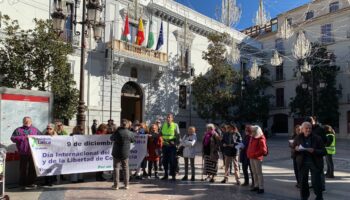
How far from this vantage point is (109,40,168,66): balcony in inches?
994

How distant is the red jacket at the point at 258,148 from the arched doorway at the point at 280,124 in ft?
115

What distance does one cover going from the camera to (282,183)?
33.8 feet

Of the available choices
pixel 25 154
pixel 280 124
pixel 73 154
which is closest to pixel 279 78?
pixel 280 124

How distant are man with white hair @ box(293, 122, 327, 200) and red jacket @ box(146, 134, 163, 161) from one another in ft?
14.8

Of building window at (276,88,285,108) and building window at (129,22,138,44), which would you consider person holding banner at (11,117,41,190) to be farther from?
building window at (276,88,285,108)

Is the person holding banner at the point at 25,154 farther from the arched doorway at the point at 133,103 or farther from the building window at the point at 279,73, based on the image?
the building window at the point at 279,73

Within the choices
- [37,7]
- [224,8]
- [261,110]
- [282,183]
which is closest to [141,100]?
[37,7]

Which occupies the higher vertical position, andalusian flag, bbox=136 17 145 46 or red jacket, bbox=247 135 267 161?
andalusian flag, bbox=136 17 145 46

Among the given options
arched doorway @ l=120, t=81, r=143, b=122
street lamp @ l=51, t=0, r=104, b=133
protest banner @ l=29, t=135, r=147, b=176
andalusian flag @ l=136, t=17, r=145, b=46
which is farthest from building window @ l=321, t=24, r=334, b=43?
protest banner @ l=29, t=135, r=147, b=176

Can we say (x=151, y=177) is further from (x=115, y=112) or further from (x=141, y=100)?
(x=141, y=100)

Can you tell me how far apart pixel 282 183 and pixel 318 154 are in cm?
319

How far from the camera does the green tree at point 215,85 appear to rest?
30.2 metres

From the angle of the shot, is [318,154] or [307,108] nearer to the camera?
[318,154]

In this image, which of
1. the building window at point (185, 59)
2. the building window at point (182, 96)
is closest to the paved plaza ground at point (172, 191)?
the building window at point (185, 59)
